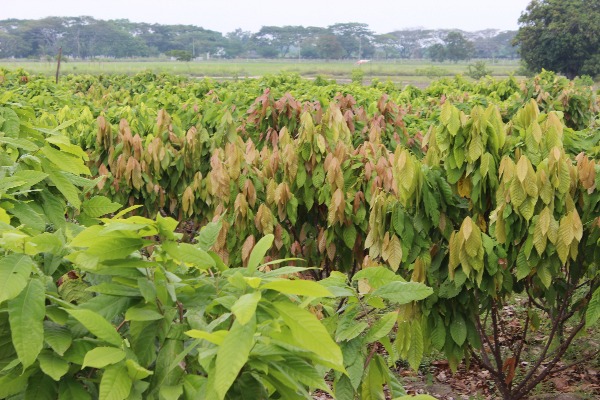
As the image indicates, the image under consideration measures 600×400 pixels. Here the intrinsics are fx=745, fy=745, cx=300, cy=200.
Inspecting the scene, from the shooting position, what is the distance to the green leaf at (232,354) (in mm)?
1079

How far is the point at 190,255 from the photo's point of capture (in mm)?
1385

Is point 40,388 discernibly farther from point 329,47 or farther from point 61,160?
point 329,47

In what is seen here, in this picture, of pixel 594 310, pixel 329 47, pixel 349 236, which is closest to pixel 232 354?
pixel 594 310

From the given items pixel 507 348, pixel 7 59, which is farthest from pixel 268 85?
pixel 7 59

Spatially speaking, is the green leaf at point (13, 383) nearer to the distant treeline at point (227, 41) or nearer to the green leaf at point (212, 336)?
the green leaf at point (212, 336)

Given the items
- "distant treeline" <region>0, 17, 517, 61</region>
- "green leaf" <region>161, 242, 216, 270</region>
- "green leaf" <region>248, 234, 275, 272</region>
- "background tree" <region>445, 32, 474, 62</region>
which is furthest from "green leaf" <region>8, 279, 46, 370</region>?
"background tree" <region>445, 32, 474, 62</region>

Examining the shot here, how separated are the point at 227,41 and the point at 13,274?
127339 mm

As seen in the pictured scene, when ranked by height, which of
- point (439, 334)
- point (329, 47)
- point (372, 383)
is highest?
point (372, 383)

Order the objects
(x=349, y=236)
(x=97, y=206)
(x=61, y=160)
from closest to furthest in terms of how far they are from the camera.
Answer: (x=97, y=206) → (x=61, y=160) → (x=349, y=236)

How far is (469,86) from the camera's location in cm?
1234

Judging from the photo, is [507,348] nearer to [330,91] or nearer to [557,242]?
[557,242]

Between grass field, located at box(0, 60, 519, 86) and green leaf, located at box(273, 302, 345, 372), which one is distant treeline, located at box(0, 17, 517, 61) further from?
green leaf, located at box(273, 302, 345, 372)

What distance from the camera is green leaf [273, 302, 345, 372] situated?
3.78 ft

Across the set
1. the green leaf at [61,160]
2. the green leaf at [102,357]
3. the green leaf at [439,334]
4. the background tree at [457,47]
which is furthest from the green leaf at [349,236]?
the background tree at [457,47]
